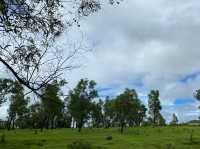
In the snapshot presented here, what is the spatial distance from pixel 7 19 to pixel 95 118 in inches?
6260

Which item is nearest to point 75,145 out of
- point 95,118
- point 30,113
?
point 30,113

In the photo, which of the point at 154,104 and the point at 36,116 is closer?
the point at 36,116

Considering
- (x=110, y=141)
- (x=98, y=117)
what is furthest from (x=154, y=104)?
(x=110, y=141)

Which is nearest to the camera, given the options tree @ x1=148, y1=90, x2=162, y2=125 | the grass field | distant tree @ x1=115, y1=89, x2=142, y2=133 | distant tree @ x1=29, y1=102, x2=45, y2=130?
the grass field

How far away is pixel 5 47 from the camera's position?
11141 millimetres

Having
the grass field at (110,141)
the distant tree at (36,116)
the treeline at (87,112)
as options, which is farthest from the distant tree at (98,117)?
the grass field at (110,141)

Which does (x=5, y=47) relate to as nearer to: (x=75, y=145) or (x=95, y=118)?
(x=75, y=145)

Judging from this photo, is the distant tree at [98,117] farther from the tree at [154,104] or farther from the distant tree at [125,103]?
the distant tree at [125,103]

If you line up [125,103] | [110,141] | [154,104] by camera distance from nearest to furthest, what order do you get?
[110,141], [125,103], [154,104]

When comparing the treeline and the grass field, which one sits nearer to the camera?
the grass field

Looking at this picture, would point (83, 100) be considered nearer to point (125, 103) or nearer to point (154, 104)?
point (125, 103)

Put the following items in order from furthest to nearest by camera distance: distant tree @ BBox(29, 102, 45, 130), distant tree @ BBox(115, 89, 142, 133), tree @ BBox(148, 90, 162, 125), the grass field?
tree @ BBox(148, 90, 162, 125)
distant tree @ BBox(29, 102, 45, 130)
distant tree @ BBox(115, 89, 142, 133)
the grass field

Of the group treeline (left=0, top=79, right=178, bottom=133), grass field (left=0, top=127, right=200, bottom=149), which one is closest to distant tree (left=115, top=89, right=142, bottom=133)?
treeline (left=0, top=79, right=178, bottom=133)

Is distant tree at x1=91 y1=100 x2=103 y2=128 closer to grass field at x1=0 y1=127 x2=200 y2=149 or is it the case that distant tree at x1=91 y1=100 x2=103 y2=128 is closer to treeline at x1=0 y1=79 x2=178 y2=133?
treeline at x1=0 y1=79 x2=178 y2=133
